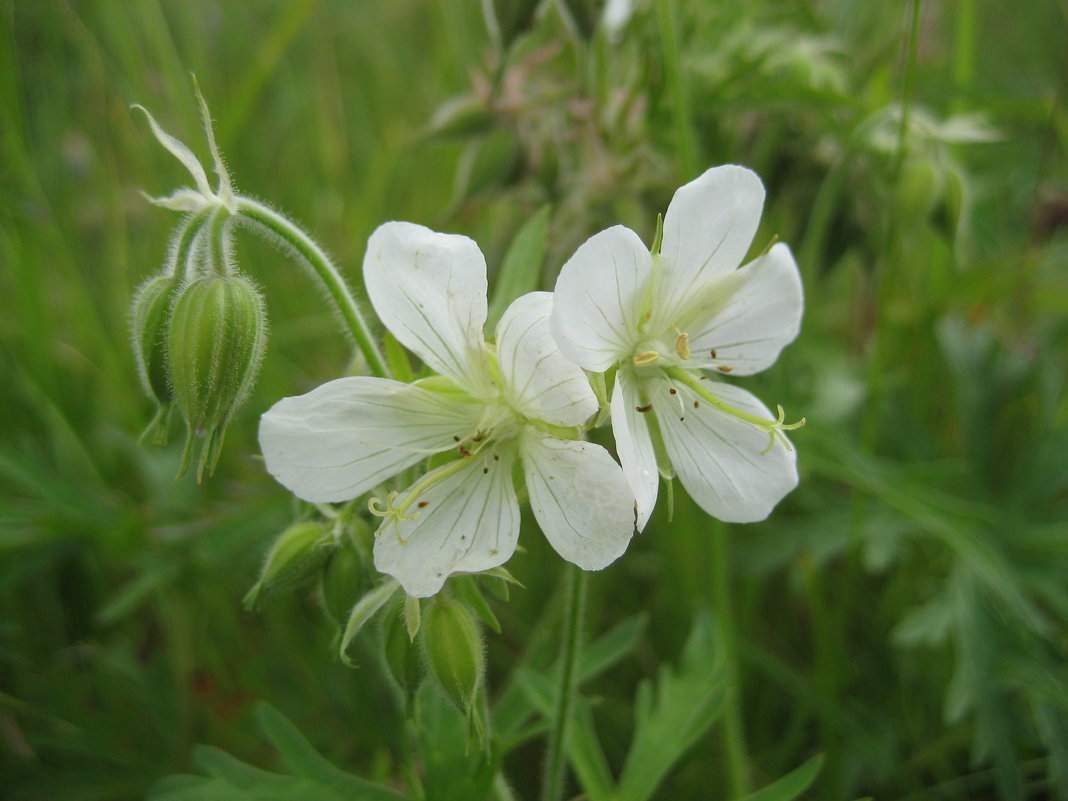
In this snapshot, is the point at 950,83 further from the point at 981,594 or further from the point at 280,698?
the point at 280,698

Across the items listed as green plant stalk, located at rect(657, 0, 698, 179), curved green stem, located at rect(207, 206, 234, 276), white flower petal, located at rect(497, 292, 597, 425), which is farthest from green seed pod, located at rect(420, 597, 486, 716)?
green plant stalk, located at rect(657, 0, 698, 179)

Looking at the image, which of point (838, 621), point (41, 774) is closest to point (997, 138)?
point (838, 621)

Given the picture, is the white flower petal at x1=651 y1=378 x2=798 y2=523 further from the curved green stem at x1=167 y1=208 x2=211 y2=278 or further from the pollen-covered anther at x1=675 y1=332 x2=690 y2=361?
the curved green stem at x1=167 y1=208 x2=211 y2=278

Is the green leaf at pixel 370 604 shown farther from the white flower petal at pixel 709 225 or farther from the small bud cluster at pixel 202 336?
the white flower petal at pixel 709 225

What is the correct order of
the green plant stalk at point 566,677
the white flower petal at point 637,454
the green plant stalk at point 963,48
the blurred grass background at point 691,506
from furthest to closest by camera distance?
→ the green plant stalk at point 963,48
the blurred grass background at point 691,506
the green plant stalk at point 566,677
the white flower petal at point 637,454

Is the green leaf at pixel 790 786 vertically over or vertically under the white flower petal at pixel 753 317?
under

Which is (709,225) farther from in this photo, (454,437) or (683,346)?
(454,437)

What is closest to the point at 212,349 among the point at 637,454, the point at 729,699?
the point at 637,454

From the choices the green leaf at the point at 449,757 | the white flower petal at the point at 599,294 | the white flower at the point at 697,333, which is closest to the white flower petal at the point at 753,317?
the white flower at the point at 697,333
